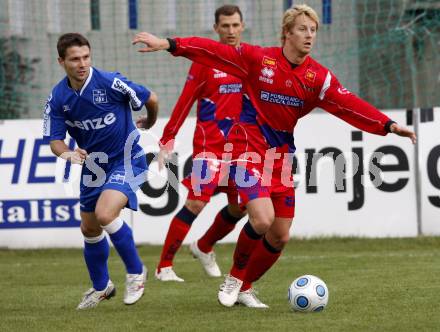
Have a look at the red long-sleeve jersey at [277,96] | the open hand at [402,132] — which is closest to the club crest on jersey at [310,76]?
the red long-sleeve jersey at [277,96]

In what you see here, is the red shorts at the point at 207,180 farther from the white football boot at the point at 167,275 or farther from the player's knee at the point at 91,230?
the player's knee at the point at 91,230

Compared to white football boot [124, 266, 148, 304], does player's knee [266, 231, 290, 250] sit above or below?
above

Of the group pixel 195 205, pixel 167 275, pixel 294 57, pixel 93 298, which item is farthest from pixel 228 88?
pixel 93 298

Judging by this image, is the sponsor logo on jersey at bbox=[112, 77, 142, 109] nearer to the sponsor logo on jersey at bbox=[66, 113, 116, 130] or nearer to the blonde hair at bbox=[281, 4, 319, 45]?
the sponsor logo on jersey at bbox=[66, 113, 116, 130]

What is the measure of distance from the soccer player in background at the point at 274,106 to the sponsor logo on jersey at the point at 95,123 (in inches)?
33.3

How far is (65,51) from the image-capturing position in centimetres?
721

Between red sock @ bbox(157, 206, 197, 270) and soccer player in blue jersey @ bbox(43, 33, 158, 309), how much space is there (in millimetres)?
1699

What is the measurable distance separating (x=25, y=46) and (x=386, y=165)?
5142mm

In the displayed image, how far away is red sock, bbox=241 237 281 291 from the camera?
7262mm

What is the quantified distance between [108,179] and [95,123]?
414mm

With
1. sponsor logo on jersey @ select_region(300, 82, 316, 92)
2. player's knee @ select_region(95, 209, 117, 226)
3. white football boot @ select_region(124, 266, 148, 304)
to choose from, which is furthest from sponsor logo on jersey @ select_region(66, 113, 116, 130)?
sponsor logo on jersey @ select_region(300, 82, 316, 92)

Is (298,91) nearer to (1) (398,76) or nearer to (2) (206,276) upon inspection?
(2) (206,276)

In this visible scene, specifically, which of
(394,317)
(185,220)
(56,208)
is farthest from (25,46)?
(394,317)

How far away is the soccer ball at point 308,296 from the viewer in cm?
676
